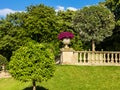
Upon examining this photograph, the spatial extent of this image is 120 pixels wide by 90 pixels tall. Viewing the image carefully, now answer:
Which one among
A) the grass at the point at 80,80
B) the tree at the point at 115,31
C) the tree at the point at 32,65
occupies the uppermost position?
the tree at the point at 115,31

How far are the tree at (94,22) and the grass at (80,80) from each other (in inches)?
546

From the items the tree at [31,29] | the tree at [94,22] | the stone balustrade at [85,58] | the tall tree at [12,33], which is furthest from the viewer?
the tall tree at [12,33]

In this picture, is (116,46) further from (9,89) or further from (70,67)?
(9,89)

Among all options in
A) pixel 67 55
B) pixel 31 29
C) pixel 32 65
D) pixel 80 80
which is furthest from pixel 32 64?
pixel 31 29

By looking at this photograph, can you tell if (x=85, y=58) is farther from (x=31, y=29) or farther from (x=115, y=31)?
(x=31, y=29)

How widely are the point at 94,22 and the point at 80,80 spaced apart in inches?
704

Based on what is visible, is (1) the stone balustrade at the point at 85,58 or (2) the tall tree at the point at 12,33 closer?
(1) the stone balustrade at the point at 85,58

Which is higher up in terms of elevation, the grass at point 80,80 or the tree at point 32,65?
the tree at point 32,65

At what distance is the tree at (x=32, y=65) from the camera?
22.6 meters

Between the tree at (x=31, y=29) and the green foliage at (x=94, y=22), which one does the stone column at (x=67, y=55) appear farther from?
the tree at (x=31, y=29)

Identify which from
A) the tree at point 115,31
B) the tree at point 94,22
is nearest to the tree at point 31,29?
the tree at point 115,31

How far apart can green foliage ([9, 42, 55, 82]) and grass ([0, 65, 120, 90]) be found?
1.98 m

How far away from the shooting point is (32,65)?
22844mm

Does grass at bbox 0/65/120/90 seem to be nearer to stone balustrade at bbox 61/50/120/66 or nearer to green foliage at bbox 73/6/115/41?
stone balustrade at bbox 61/50/120/66
